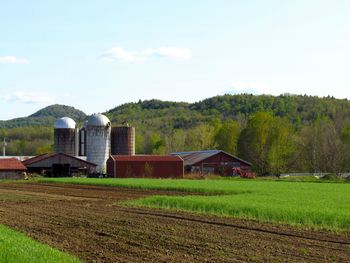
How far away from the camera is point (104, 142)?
311ft

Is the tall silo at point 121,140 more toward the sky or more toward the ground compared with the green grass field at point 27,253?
more toward the sky

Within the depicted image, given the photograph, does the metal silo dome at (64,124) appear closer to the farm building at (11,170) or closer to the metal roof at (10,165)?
the metal roof at (10,165)

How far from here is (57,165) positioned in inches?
3452

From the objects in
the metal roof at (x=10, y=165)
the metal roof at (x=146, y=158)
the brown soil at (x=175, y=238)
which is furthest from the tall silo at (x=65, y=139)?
the brown soil at (x=175, y=238)

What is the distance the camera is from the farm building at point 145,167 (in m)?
84.9

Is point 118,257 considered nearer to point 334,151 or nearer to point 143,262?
point 143,262

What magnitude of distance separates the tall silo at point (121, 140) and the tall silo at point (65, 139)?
20.9 ft

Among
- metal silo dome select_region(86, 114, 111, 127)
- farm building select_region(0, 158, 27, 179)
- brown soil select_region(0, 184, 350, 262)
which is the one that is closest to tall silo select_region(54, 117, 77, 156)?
metal silo dome select_region(86, 114, 111, 127)

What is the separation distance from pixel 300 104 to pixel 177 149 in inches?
2876

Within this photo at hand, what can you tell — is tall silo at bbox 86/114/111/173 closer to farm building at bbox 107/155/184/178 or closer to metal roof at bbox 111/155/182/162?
farm building at bbox 107/155/184/178

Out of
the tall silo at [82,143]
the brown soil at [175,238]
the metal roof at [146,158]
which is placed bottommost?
the brown soil at [175,238]

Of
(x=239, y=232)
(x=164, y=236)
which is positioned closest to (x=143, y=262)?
(x=164, y=236)

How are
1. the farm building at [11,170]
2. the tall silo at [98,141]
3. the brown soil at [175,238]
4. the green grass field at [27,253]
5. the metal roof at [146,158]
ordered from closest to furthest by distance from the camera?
the green grass field at [27,253] → the brown soil at [175,238] → the farm building at [11,170] → the metal roof at [146,158] → the tall silo at [98,141]

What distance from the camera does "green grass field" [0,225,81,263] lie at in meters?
13.5
